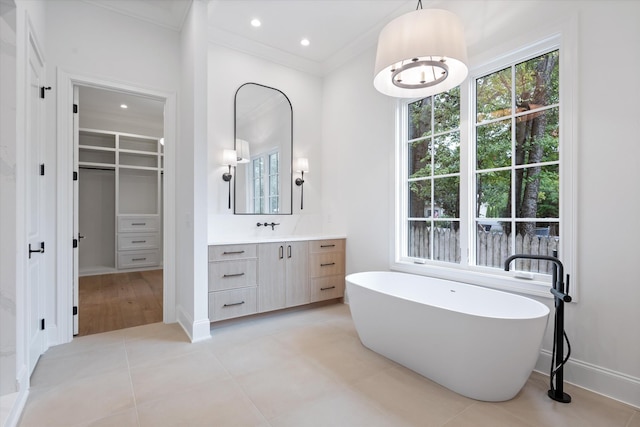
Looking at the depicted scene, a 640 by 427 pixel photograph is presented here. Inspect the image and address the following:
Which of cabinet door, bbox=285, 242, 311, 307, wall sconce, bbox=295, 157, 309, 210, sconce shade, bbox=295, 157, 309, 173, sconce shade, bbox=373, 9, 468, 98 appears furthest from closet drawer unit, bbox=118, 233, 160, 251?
sconce shade, bbox=373, 9, 468, 98

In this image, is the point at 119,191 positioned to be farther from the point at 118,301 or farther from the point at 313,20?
the point at 313,20

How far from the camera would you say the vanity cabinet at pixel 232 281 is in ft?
9.98

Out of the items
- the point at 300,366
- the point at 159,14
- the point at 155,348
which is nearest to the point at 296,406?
the point at 300,366

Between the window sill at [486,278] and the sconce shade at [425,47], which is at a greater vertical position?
the sconce shade at [425,47]

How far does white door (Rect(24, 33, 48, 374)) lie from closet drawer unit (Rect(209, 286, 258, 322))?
1316mm

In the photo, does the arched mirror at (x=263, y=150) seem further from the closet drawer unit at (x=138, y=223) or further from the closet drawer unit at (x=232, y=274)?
the closet drawer unit at (x=138, y=223)

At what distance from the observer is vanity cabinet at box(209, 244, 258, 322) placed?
120 inches

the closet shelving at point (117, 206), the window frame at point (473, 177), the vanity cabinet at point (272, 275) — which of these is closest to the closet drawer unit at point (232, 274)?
the vanity cabinet at point (272, 275)

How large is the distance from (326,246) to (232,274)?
123 cm

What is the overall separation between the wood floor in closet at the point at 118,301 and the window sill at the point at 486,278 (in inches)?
113

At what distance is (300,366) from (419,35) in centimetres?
243

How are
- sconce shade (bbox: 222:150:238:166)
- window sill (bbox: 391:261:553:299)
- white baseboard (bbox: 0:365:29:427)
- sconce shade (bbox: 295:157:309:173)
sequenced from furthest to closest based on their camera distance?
sconce shade (bbox: 295:157:309:173), sconce shade (bbox: 222:150:238:166), window sill (bbox: 391:261:553:299), white baseboard (bbox: 0:365:29:427)

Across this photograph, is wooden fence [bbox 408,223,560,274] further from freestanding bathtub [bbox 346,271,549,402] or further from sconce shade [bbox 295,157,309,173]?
sconce shade [bbox 295,157,309,173]

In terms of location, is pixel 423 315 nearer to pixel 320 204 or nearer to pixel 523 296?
pixel 523 296
